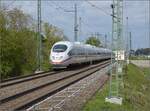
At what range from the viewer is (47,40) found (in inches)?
2630

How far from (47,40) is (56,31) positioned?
9.95 m

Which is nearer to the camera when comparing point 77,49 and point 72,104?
point 72,104

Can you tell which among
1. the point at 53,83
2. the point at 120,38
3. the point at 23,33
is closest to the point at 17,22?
the point at 23,33

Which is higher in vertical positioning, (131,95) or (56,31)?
(56,31)

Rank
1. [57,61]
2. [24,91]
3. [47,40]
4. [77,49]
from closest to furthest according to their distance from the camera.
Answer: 1. [24,91]
2. [57,61]
3. [77,49]
4. [47,40]

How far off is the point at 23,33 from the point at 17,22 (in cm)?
122

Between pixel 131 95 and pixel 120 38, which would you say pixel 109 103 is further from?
pixel 131 95

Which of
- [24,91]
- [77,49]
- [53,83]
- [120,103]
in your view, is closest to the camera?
[120,103]

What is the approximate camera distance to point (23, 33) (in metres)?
46.1

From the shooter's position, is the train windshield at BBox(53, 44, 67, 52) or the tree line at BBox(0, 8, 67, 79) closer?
the tree line at BBox(0, 8, 67, 79)

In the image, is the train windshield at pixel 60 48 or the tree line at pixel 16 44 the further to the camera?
the train windshield at pixel 60 48

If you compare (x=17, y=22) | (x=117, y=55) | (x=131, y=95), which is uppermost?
(x=17, y=22)

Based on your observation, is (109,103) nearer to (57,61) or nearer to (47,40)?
(57,61)

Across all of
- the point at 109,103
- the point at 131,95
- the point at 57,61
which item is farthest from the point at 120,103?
the point at 57,61
